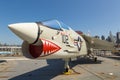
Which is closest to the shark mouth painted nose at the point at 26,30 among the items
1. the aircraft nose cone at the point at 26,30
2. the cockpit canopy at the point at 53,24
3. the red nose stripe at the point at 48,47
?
the aircraft nose cone at the point at 26,30

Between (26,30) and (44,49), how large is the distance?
1.25 meters

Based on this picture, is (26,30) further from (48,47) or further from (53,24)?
(53,24)

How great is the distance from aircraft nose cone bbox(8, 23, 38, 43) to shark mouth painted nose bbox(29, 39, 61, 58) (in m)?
0.64

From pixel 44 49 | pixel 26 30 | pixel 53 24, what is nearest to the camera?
pixel 26 30

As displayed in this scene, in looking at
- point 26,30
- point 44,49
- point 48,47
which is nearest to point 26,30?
point 26,30

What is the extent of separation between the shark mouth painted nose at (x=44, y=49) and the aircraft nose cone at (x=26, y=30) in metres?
0.64

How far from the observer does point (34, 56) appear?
9.25m

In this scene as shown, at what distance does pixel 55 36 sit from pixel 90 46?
13.5 meters

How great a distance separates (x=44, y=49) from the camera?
8672 millimetres

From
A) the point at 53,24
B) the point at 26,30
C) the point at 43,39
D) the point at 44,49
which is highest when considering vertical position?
the point at 53,24

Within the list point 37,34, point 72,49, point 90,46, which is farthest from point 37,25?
point 90,46

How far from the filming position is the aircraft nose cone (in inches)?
309

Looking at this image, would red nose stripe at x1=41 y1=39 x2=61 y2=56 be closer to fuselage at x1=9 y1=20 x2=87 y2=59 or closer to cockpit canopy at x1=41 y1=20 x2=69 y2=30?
fuselage at x1=9 y1=20 x2=87 y2=59

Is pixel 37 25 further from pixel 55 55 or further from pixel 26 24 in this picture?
pixel 55 55
